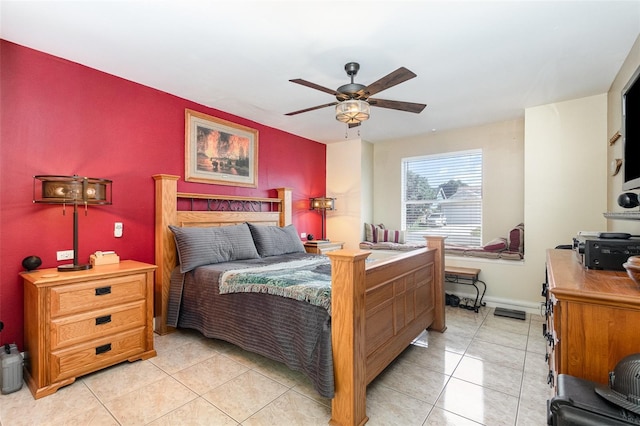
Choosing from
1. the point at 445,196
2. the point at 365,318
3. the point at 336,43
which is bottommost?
the point at 365,318

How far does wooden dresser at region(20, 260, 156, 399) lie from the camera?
205 cm

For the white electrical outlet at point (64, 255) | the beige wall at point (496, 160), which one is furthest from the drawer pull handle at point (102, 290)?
the beige wall at point (496, 160)

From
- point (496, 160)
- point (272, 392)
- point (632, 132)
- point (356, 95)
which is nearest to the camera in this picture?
point (632, 132)

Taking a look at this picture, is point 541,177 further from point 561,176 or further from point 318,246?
point 318,246

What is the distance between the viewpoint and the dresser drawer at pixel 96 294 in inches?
Result: 83.1

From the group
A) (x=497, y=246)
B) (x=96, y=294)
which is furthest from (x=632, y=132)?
(x=96, y=294)

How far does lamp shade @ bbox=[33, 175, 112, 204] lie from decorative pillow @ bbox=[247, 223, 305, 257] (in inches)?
65.5

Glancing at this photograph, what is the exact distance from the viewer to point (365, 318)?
1.83m

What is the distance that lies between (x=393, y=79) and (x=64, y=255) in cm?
305

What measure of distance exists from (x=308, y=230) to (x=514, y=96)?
3472 mm

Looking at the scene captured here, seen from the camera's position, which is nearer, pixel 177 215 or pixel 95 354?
pixel 95 354

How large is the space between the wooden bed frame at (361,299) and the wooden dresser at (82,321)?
1.88ft

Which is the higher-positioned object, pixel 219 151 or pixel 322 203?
pixel 219 151

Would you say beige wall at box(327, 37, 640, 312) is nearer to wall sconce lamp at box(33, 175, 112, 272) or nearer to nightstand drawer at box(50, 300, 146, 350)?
nightstand drawer at box(50, 300, 146, 350)
